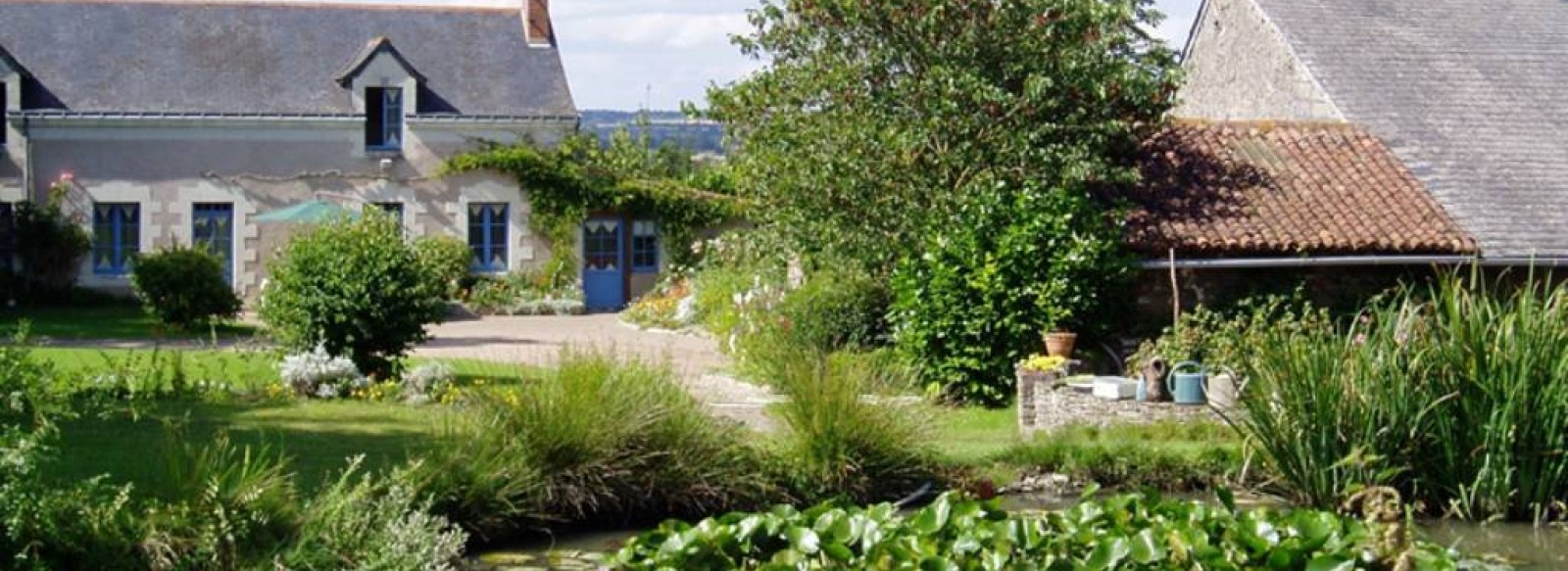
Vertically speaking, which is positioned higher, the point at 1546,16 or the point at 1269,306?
the point at 1546,16

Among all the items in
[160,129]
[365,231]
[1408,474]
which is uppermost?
[160,129]

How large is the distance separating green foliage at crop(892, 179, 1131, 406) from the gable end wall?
16.0 feet

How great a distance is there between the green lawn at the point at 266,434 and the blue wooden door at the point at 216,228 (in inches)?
558

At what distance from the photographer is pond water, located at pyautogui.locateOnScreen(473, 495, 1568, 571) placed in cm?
1086

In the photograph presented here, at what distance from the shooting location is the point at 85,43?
30.0 meters

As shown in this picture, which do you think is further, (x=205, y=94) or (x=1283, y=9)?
(x=205, y=94)

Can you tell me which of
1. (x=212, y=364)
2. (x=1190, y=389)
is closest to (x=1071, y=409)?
(x=1190, y=389)

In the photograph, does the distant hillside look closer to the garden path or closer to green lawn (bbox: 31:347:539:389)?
the garden path

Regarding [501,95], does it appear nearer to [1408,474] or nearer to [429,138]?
[429,138]

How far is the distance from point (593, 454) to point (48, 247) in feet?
64.5

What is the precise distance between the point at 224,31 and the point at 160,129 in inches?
84.9

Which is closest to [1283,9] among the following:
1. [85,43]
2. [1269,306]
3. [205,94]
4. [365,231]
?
[1269,306]

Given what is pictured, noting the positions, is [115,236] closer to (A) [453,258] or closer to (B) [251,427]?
(A) [453,258]

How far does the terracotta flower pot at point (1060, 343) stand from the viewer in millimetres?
17250
